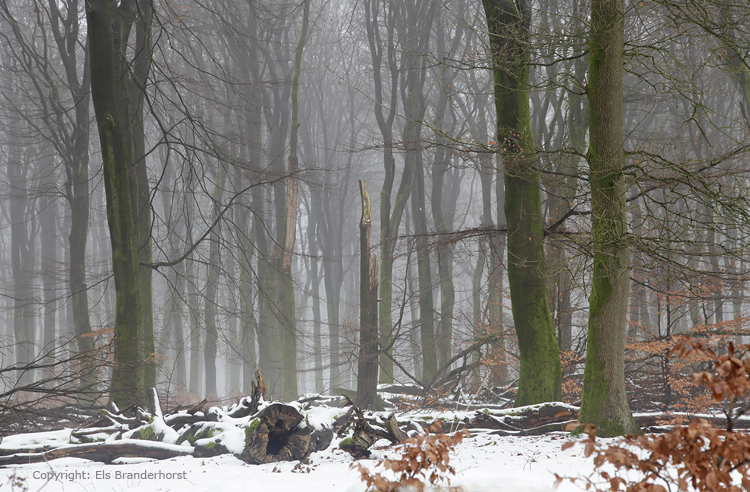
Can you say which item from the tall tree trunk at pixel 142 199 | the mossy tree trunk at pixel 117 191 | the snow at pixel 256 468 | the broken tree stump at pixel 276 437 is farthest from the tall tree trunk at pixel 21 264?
the broken tree stump at pixel 276 437

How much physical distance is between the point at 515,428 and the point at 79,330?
414 inches

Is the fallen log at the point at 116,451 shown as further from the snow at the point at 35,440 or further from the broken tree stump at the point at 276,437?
the broken tree stump at the point at 276,437

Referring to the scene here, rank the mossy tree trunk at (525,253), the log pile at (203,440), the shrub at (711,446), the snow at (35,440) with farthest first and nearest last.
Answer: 1. the mossy tree trunk at (525,253)
2. the log pile at (203,440)
3. the snow at (35,440)
4. the shrub at (711,446)

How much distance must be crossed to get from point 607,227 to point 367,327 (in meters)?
6.39

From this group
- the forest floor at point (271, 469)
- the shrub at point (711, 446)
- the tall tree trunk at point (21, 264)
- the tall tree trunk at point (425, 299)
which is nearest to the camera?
the shrub at point (711, 446)

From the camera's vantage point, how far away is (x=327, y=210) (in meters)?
22.0

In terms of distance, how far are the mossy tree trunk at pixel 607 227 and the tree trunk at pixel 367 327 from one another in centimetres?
538

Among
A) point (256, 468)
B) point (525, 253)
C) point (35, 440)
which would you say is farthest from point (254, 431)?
point (525, 253)

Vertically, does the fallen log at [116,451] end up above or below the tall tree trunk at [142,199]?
below

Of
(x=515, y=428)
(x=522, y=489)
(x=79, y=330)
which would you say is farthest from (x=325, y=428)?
(x=79, y=330)

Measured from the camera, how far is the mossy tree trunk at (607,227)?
218 inches

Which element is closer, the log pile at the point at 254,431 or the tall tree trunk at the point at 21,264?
the log pile at the point at 254,431

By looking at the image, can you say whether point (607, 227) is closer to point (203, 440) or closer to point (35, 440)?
point (203, 440)

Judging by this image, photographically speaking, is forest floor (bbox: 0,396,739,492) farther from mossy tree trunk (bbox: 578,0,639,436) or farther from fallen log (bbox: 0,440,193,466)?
mossy tree trunk (bbox: 578,0,639,436)
